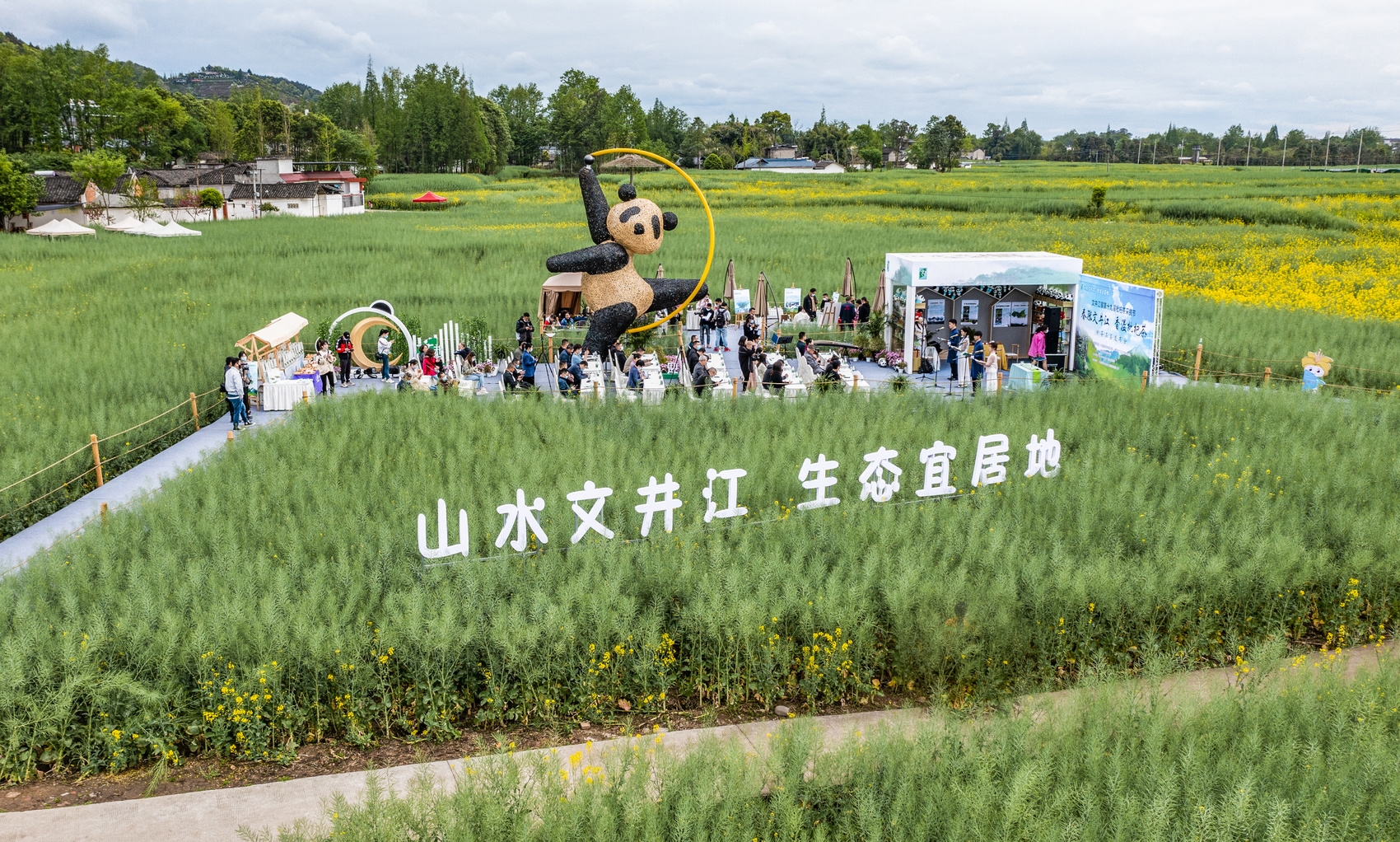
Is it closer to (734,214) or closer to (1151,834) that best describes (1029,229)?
(734,214)

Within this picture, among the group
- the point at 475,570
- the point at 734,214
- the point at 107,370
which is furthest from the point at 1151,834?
the point at 734,214

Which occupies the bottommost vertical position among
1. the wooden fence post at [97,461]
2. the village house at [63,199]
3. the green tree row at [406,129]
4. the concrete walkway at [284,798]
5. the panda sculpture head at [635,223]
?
the concrete walkway at [284,798]

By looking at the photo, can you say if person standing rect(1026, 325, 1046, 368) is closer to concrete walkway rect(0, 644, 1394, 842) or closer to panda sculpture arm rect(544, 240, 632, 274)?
panda sculpture arm rect(544, 240, 632, 274)

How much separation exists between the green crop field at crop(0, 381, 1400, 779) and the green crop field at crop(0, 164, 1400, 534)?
192 inches

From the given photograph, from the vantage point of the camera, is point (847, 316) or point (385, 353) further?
point (847, 316)

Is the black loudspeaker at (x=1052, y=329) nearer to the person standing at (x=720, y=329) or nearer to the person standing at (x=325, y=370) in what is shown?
the person standing at (x=720, y=329)

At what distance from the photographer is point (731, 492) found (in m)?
10.7

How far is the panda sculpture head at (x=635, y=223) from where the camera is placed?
750 inches

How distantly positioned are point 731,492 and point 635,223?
9.71 m

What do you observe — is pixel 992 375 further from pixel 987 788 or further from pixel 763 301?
pixel 987 788

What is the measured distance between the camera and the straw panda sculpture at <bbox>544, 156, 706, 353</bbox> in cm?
1903

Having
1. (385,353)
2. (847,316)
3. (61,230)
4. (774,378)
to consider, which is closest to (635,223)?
(774,378)

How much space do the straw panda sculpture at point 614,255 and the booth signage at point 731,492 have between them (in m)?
8.01

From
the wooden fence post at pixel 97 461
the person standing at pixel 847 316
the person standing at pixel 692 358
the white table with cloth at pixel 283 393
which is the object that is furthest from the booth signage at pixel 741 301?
the wooden fence post at pixel 97 461
